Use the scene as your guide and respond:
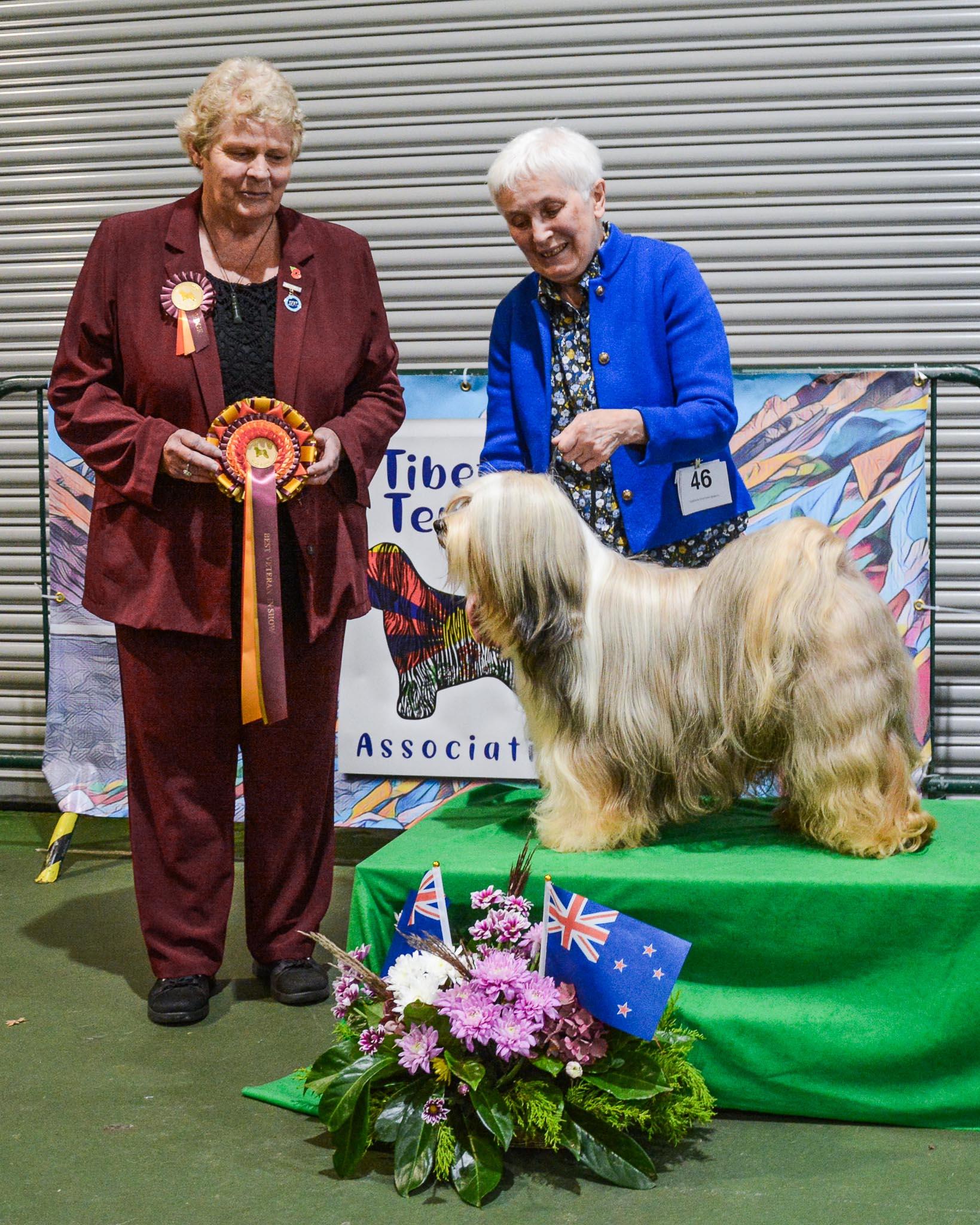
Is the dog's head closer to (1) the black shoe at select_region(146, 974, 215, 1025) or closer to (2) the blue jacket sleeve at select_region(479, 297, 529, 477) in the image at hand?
(2) the blue jacket sleeve at select_region(479, 297, 529, 477)

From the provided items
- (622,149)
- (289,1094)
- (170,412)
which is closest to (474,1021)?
(289,1094)

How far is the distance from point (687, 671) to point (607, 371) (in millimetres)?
647

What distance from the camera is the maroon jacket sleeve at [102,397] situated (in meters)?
2.72

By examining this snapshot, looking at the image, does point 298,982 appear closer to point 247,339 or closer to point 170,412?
point 170,412

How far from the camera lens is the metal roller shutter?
446 cm

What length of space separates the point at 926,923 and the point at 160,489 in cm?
180

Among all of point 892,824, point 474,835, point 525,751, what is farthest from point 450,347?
point 892,824

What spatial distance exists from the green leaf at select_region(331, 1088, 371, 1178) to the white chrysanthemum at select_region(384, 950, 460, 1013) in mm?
173

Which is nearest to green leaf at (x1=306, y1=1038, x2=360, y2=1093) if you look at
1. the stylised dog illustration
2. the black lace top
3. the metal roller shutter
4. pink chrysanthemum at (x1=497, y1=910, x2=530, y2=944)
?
pink chrysanthemum at (x1=497, y1=910, x2=530, y2=944)

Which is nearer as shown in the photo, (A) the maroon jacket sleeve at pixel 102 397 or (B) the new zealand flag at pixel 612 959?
(B) the new zealand flag at pixel 612 959

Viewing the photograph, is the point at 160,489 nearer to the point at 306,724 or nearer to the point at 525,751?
the point at 306,724

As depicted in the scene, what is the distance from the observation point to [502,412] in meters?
2.70

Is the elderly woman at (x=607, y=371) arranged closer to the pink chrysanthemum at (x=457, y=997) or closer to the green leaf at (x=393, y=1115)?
the pink chrysanthemum at (x=457, y=997)

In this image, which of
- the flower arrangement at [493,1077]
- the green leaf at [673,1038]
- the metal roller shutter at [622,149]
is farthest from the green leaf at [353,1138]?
the metal roller shutter at [622,149]
